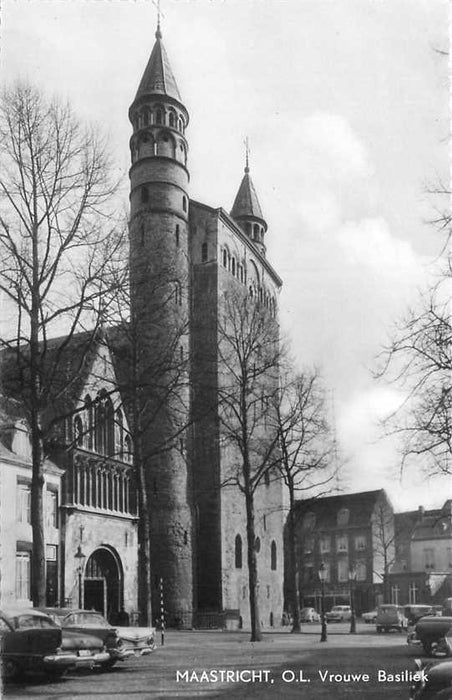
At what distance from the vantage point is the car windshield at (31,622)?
611 inches

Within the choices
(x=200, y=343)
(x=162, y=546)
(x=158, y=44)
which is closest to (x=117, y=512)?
(x=162, y=546)

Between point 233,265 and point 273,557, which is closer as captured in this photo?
point 233,265

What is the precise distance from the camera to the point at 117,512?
39969 millimetres

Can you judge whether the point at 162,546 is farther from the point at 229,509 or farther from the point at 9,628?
the point at 9,628

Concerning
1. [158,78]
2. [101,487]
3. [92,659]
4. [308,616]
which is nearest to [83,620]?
[92,659]

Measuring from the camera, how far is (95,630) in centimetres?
1833

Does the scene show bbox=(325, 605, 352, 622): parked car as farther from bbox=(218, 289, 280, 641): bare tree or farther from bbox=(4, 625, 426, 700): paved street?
bbox=(4, 625, 426, 700): paved street

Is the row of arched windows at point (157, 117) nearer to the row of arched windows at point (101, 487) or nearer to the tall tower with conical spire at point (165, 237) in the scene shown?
the tall tower with conical spire at point (165, 237)

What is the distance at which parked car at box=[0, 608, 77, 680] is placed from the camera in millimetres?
15172

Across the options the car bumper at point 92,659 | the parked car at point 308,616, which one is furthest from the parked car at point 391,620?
the car bumper at point 92,659

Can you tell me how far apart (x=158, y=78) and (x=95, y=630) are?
3692 centimetres

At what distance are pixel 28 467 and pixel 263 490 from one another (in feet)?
92.9

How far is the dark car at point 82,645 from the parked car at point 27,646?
0.90 metres

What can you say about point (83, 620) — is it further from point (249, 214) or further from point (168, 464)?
point (249, 214)
